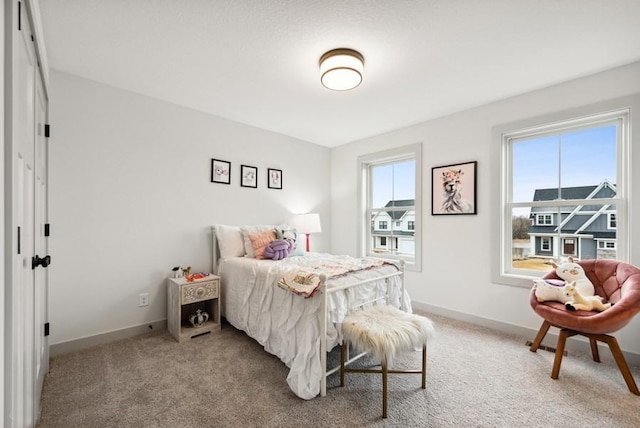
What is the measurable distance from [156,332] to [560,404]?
3.39 metres

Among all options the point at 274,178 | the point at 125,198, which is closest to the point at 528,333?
the point at 274,178

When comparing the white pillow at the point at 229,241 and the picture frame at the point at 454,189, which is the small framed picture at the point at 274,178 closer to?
the white pillow at the point at 229,241

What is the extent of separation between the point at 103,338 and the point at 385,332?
2.59 m

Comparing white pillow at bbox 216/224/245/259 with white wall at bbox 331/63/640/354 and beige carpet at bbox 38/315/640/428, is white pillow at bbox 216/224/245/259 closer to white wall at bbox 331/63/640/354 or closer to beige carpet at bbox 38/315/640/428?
beige carpet at bbox 38/315/640/428

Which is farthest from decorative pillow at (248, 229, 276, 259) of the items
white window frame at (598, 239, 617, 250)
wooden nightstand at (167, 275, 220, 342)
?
white window frame at (598, 239, 617, 250)

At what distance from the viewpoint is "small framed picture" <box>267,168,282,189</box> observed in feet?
12.7

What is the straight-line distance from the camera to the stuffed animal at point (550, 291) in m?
2.22

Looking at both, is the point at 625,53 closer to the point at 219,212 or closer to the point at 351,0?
the point at 351,0

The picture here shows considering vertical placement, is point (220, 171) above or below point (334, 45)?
below

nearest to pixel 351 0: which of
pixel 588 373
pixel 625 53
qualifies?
pixel 625 53

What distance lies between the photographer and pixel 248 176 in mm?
3643

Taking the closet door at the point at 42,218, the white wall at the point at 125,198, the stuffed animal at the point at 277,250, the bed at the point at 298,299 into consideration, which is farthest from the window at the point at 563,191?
the closet door at the point at 42,218

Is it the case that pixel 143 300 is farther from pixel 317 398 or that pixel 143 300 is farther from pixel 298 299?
pixel 317 398

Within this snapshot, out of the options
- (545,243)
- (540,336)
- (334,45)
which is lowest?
(540,336)
